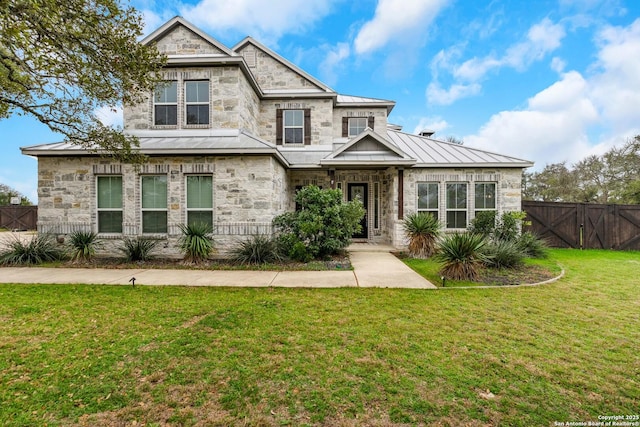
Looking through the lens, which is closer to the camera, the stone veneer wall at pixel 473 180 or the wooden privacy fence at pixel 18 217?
the stone veneer wall at pixel 473 180

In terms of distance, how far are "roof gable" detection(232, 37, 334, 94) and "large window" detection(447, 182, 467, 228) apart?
7.67 metres

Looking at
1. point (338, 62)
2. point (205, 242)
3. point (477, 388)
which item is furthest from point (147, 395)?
point (338, 62)

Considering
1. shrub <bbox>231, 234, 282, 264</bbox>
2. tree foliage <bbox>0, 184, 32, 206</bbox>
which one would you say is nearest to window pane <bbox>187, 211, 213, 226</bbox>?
shrub <bbox>231, 234, 282, 264</bbox>

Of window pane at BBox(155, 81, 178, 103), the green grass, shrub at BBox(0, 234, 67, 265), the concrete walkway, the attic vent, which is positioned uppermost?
the attic vent

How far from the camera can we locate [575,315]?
472 centimetres

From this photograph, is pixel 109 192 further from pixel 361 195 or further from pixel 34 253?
pixel 361 195

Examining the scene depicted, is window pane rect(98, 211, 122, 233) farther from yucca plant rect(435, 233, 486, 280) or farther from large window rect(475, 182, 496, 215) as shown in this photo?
large window rect(475, 182, 496, 215)

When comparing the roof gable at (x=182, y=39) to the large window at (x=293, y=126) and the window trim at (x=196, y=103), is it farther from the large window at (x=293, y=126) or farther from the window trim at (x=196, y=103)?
the large window at (x=293, y=126)

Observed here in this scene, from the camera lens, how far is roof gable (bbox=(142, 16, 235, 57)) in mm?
10898

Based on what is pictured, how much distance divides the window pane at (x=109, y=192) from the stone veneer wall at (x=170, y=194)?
0.65 feet


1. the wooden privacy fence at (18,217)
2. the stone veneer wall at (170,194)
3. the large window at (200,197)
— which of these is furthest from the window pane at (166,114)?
the wooden privacy fence at (18,217)

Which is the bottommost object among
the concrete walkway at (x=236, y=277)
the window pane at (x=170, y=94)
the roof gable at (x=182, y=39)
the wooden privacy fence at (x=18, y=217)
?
the concrete walkway at (x=236, y=277)

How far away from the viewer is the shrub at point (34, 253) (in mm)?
8739

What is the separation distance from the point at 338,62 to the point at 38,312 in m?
22.7
